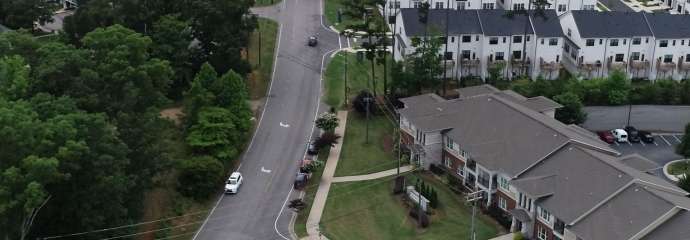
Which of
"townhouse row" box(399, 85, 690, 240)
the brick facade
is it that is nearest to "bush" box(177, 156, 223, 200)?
"townhouse row" box(399, 85, 690, 240)

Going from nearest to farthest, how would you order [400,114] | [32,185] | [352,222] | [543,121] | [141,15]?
[32,185] < [352,222] < [543,121] < [400,114] < [141,15]

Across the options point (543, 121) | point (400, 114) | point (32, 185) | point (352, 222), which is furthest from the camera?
point (400, 114)

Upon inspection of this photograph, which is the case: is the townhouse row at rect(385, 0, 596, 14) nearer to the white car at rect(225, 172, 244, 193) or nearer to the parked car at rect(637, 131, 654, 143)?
the parked car at rect(637, 131, 654, 143)

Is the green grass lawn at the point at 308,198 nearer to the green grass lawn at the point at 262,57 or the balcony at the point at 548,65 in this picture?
the green grass lawn at the point at 262,57

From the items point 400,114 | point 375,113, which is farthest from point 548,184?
point 375,113

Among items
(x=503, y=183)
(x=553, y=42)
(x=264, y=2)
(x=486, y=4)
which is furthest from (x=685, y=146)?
(x=264, y=2)

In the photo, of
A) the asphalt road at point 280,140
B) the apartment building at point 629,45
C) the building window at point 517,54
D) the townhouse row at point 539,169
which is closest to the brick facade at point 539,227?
the townhouse row at point 539,169

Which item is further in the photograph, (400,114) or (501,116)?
(400,114)

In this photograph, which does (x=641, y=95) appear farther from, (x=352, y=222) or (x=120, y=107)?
(x=120, y=107)
